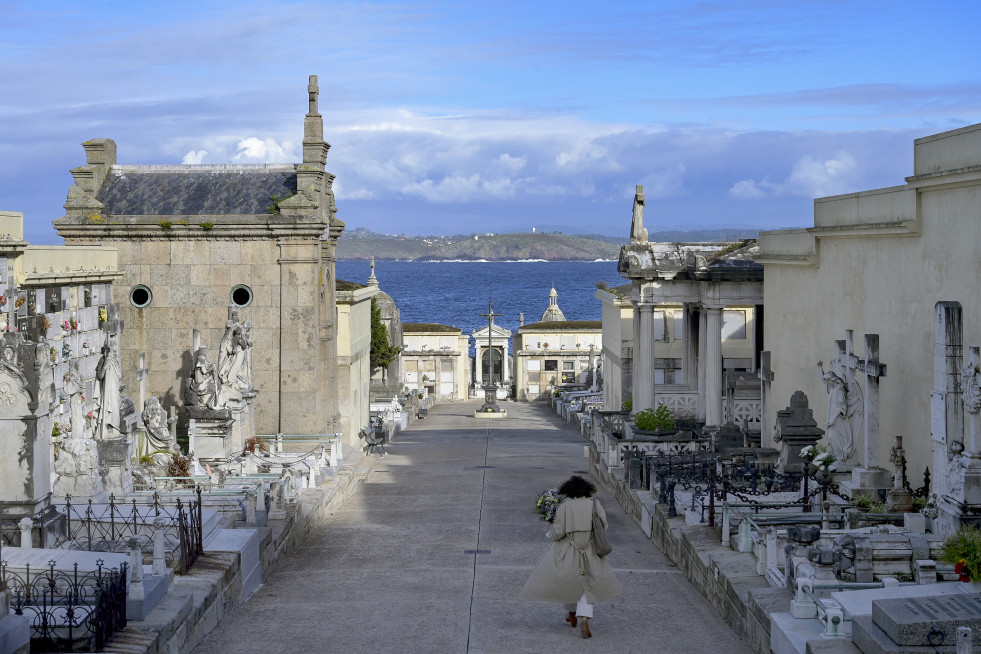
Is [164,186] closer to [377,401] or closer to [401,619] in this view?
[401,619]

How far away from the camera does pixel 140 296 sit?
92.9 feet

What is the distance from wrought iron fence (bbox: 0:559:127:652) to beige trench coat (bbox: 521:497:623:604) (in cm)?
383

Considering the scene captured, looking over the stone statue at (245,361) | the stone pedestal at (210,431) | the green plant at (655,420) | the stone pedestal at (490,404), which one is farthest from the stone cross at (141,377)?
the stone pedestal at (490,404)

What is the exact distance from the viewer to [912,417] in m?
18.8

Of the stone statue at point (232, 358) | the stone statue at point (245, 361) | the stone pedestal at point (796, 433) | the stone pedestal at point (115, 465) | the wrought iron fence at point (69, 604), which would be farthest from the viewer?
the stone statue at point (245, 361)

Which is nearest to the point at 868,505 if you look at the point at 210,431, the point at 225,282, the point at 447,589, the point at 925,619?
the point at 447,589

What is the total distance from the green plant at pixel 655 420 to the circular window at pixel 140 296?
1119 cm

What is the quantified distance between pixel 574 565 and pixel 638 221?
71.0ft

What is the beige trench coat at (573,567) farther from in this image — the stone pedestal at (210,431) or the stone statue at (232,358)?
the stone statue at (232,358)

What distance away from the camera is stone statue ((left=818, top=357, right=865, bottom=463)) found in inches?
738

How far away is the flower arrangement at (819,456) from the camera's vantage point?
63.3 feet

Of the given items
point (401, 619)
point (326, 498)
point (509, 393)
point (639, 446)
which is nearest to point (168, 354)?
point (326, 498)

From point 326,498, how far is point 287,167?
10342 millimetres

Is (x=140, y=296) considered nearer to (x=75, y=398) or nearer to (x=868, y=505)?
(x=75, y=398)
